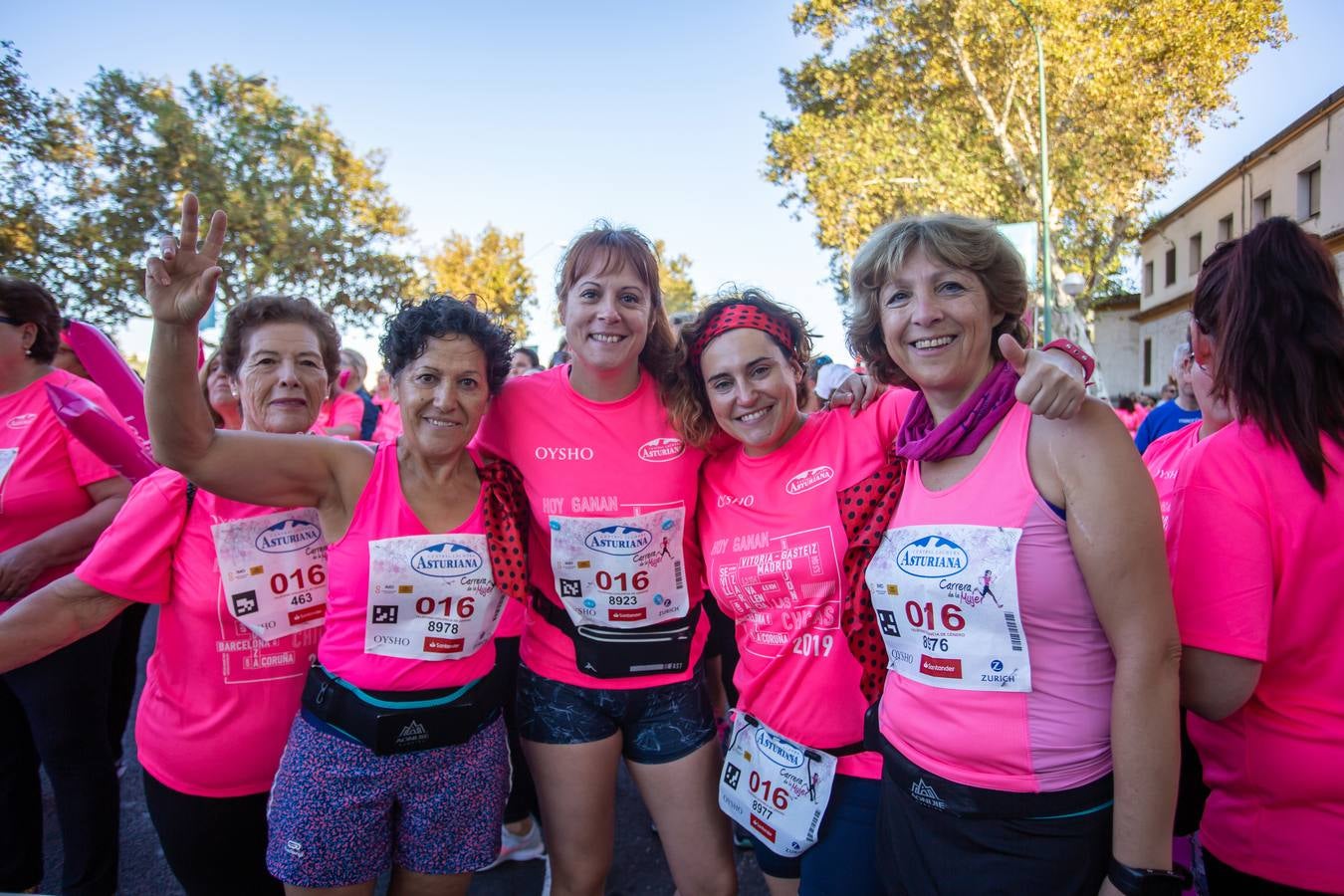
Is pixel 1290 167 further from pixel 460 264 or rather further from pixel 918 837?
pixel 918 837

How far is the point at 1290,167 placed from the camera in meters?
19.2

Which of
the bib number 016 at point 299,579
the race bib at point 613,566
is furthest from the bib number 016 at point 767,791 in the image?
the bib number 016 at point 299,579

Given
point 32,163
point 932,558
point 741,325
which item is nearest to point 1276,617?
point 932,558

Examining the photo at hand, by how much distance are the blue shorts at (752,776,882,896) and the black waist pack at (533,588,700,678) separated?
2.10 ft

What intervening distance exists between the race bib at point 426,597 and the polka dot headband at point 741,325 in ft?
3.20

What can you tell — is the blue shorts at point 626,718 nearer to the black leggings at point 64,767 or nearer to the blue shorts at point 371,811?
the blue shorts at point 371,811

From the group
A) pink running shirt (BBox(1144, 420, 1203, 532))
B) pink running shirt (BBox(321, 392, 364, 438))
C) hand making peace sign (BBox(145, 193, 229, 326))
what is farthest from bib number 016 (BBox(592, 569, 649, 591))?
pink running shirt (BBox(321, 392, 364, 438))

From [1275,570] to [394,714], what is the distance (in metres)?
2.08

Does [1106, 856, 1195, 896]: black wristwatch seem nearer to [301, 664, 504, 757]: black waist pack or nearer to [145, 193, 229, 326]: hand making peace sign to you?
[301, 664, 504, 757]: black waist pack

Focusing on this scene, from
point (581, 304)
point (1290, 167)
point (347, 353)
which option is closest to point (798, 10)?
point (1290, 167)

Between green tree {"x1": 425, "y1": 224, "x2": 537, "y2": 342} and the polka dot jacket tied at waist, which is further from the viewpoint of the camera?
green tree {"x1": 425, "y1": 224, "x2": 537, "y2": 342}

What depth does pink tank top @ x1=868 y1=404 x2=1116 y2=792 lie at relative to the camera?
4.79 ft

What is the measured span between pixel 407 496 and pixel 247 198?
15.8 meters

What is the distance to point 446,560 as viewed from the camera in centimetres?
212
